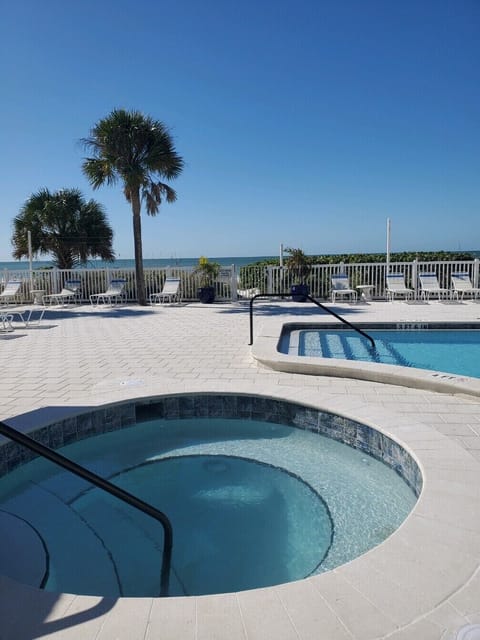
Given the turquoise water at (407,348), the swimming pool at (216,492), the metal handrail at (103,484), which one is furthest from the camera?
the turquoise water at (407,348)

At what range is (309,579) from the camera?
1.71 m

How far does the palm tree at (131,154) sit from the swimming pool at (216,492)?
33.3 ft

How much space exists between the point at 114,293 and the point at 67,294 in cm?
141

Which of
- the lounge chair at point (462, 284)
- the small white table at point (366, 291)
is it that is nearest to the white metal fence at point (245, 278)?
the small white table at point (366, 291)

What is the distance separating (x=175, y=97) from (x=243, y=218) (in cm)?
1381

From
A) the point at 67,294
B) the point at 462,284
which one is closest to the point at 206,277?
the point at 67,294

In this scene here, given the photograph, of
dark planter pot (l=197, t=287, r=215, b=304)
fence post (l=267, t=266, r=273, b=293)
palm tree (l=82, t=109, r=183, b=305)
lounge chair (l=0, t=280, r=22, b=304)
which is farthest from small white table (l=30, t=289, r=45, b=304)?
fence post (l=267, t=266, r=273, b=293)

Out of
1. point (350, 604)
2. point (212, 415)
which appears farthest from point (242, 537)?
point (212, 415)

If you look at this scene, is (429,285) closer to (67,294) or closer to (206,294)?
(206,294)

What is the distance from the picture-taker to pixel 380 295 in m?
13.9

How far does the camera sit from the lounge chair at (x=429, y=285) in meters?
12.5

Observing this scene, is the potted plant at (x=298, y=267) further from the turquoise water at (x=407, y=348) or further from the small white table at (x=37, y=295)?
the small white table at (x=37, y=295)

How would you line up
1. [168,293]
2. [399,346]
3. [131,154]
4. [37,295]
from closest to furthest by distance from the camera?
[399,346] < [131,154] < [168,293] < [37,295]

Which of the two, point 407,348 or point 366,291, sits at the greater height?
point 366,291
